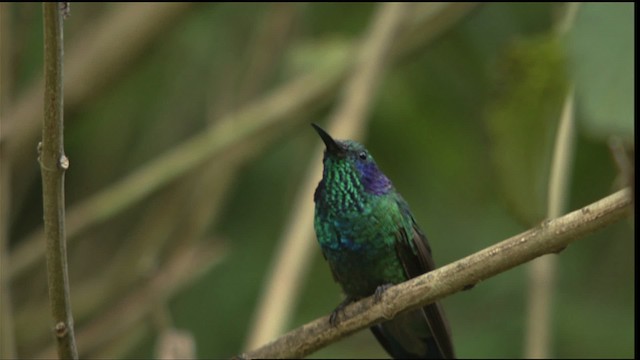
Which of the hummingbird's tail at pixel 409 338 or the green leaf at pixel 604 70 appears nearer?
the green leaf at pixel 604 70

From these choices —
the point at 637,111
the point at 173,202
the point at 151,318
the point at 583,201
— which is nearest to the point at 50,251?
the point at 637,111

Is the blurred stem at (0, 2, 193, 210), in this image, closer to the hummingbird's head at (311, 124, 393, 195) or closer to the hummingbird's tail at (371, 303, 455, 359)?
the hummingbird's head at (311, 124, 393, 195)

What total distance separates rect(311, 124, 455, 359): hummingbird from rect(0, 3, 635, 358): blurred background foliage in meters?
0.13

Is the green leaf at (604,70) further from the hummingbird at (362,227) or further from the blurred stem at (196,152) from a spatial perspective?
the blurred stem at (196,152)

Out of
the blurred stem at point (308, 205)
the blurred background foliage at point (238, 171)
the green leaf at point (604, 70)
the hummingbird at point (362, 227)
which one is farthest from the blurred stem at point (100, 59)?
the green leaf at point (604, 70)

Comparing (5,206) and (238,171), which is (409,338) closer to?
(238,171)

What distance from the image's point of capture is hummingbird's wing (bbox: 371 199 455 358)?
254cm

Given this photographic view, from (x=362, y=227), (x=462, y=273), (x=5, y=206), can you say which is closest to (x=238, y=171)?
(x=362, y=227)

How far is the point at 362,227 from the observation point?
2744 millimetres

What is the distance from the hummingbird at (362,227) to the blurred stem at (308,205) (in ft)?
0.21

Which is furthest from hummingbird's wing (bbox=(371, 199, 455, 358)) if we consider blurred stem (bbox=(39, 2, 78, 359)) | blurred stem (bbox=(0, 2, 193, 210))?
blurred stem (bbox=(39, 2, 78, 359))

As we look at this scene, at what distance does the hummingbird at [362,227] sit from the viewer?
2.70 m

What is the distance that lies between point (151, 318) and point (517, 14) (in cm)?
138

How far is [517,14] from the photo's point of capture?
3221 millimetres
